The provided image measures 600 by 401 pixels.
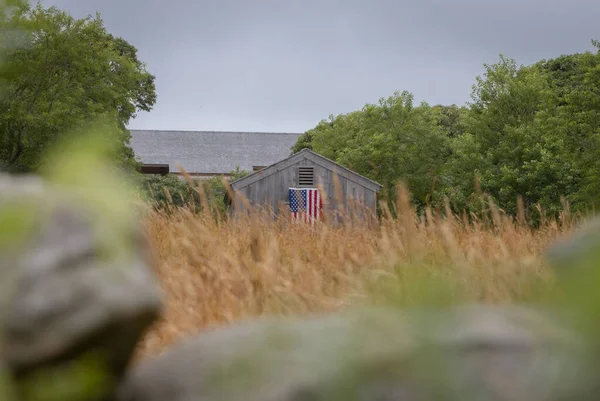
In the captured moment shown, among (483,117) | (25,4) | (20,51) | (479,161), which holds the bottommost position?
(479,161)

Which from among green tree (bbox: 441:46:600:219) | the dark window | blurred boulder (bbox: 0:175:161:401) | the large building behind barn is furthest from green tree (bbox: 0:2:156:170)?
the large building behind barn

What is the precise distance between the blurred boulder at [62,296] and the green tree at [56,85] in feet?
78.2

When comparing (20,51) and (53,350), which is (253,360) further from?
(20,51)

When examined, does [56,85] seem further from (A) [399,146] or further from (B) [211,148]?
(B) [211,148]

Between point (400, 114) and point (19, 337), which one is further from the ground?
point (400, 114)

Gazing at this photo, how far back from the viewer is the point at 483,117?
97.9 ft

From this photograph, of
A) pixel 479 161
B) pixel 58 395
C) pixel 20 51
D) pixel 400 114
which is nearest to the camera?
pixel 58 395

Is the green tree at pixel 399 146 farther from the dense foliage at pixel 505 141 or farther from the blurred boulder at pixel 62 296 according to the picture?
the blurred boulder at pixel 62 296

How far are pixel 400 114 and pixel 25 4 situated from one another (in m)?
19.9

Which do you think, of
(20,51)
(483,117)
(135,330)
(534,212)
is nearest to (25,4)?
(20,51)

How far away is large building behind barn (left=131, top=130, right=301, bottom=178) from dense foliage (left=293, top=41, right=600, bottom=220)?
21113 millimetres

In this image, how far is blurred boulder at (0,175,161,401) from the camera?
1475 millimetres

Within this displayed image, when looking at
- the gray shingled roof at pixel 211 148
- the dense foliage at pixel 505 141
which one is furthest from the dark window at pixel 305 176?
the gray shingled roof at pixel 211 148

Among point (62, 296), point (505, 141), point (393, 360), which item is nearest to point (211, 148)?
point (505, 141)
